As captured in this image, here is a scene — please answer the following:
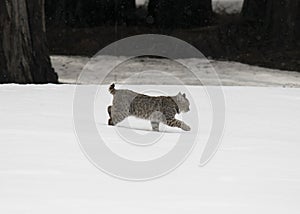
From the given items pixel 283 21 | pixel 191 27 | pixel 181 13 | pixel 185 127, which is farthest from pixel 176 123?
pixel 181 13

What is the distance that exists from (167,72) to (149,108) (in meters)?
10.0

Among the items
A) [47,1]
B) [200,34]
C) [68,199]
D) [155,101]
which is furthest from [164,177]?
[47,1]

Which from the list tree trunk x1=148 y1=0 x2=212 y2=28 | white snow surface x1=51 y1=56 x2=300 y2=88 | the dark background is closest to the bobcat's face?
white snow surface x1=51 y1=56 x2=300 y2=88

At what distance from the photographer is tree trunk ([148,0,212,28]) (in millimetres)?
22000

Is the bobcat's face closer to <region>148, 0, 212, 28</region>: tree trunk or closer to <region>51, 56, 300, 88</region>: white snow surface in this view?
<region>51, 56, 300, 88</region>: white snow surface

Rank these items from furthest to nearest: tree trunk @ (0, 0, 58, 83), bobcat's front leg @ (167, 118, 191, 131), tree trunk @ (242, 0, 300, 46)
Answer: tree trunk @ (242, 0, 300, 46), tree trunk @ (0, 0, 58, 83), bobcat's front leg @ (167, 118, 191, 131)

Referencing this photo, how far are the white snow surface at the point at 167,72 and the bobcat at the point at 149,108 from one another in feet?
26.2

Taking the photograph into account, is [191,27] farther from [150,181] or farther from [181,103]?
[150,181]

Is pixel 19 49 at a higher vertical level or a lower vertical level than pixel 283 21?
higher

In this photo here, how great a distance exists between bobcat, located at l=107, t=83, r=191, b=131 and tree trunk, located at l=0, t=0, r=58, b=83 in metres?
4.86

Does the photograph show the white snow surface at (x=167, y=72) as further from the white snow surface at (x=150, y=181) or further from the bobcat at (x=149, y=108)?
the bobcat at (x=149, y=108)

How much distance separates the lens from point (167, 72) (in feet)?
55.2

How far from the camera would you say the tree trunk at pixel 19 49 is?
11492mm

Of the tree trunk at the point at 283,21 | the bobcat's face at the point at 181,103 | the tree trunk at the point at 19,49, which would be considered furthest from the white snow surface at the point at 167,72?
the bobcat's face at the point at 181,103
